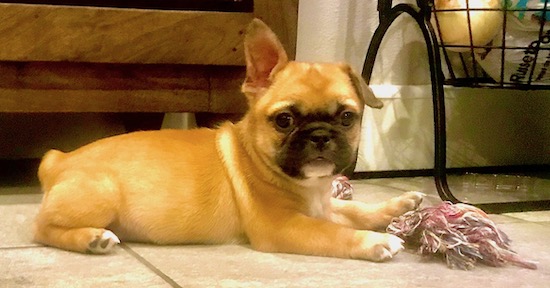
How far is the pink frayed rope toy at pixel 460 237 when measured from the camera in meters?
1.10

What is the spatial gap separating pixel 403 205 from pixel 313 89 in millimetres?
310

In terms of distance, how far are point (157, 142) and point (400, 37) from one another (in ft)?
3.51

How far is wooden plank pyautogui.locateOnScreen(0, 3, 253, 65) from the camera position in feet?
5.10

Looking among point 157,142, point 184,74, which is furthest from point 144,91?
point 157,142

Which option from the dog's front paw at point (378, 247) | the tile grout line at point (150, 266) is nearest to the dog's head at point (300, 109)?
the dog's front paw at point (378, 247)

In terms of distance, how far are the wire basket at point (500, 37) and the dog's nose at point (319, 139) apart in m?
0.70

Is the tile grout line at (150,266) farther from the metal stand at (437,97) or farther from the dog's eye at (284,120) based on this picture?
the metal stand at (437,97)

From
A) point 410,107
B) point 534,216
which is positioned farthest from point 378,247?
point 410,107

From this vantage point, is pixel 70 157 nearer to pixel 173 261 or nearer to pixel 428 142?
pixel 173 261

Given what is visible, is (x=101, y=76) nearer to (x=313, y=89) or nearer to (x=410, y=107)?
(x=313, y=89)

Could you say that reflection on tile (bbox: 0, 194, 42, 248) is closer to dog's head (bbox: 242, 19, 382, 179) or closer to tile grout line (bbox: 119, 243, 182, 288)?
tile grout line (bbox: 119, 243, 182, 288)

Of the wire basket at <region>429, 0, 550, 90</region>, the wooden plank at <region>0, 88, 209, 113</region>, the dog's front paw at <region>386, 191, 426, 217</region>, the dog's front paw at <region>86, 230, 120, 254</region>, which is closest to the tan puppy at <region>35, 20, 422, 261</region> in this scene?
the dog's front paw at <region>86, 230, 120, 254</region>

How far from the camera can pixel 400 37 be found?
83.6 inches

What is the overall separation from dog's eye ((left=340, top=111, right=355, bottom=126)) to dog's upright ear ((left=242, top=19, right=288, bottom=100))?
0.50 ft
